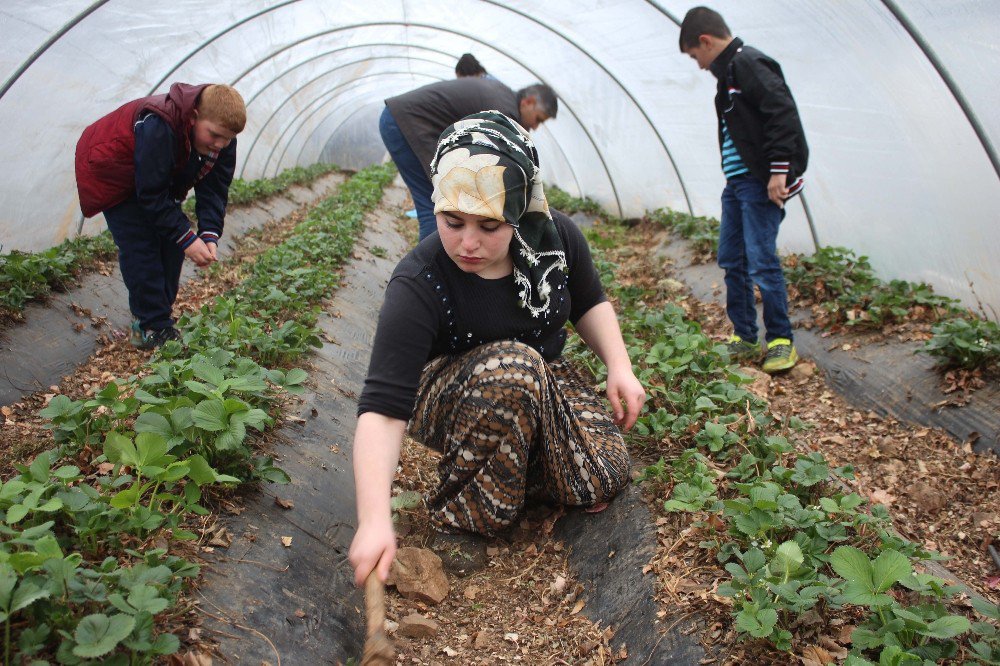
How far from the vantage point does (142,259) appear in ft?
13.2

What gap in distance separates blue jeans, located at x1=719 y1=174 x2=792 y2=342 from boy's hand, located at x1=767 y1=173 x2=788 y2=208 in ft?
0.42

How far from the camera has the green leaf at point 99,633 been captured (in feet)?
4.41

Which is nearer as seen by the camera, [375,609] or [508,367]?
[375,609]

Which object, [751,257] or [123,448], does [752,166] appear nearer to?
[751,257]

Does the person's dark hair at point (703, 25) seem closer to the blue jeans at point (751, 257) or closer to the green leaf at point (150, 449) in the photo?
the blue jeans at point (751, 257)

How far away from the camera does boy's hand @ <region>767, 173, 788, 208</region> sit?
3.72 m

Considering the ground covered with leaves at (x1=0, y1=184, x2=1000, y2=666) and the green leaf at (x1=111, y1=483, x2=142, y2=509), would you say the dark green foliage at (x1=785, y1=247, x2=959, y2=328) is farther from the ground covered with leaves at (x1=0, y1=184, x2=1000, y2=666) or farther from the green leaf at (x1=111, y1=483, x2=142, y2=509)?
the green leaf at (x1=111, y1=483, x2=142, y2=509)

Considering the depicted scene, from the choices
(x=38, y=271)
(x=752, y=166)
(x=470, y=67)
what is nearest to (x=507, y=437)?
(x=752, y=166)

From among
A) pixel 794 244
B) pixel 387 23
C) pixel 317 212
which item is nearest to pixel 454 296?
pixel 794 244

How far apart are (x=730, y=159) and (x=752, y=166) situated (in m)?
0.20

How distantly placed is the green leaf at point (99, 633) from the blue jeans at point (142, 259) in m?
3.00

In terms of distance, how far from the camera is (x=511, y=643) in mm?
2254

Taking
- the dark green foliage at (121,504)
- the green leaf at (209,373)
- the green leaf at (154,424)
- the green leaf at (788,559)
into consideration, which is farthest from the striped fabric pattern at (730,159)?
the green leaf at (154,424)

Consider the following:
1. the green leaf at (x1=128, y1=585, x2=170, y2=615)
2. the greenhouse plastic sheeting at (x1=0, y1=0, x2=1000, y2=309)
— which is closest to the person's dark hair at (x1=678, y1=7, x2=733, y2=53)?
the greenhouse plastic sheeting at (x1=0, y1=0, x2=1000, y2=309)
